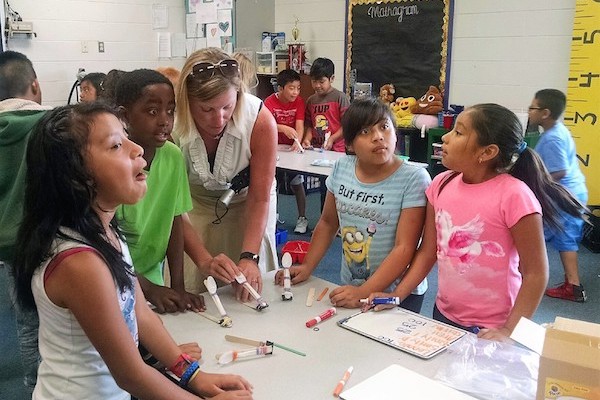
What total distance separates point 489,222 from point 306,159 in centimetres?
271

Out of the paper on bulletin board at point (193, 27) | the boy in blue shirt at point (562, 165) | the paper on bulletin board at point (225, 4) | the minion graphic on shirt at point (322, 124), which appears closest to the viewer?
the boy in blue shirt at point (562, 165)

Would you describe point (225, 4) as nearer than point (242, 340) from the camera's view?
No

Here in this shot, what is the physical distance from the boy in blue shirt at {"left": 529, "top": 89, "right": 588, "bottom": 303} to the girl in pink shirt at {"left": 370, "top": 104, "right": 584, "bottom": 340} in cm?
193

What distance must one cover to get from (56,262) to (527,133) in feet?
13.4

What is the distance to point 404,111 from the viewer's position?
17.4 ft

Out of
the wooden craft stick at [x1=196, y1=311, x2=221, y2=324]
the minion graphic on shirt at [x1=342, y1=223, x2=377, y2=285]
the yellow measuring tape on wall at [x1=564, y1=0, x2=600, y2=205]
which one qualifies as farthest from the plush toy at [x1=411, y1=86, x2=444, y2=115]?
the wooden craft stick at [x1=196, y1=311, x2=221, y2=324]

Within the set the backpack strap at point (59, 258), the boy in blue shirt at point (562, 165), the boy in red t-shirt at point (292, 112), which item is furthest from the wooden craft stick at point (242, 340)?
the boy in red t-shirt at point (292, 112)

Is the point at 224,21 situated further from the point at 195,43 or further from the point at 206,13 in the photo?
the point at 195,43

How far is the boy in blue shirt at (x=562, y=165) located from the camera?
11.1 feet

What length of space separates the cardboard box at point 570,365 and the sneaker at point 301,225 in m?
3.90

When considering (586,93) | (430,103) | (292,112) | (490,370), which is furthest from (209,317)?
(430,103)

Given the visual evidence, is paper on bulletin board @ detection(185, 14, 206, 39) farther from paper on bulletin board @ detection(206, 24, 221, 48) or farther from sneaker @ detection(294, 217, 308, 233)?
sneaker @ detection(294, 217, 308, 233)

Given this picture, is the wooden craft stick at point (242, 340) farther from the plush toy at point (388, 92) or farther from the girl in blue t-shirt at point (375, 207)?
the plush toy at point (388, 92)

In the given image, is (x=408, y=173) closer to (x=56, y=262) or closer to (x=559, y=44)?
(x=56, y=262)
